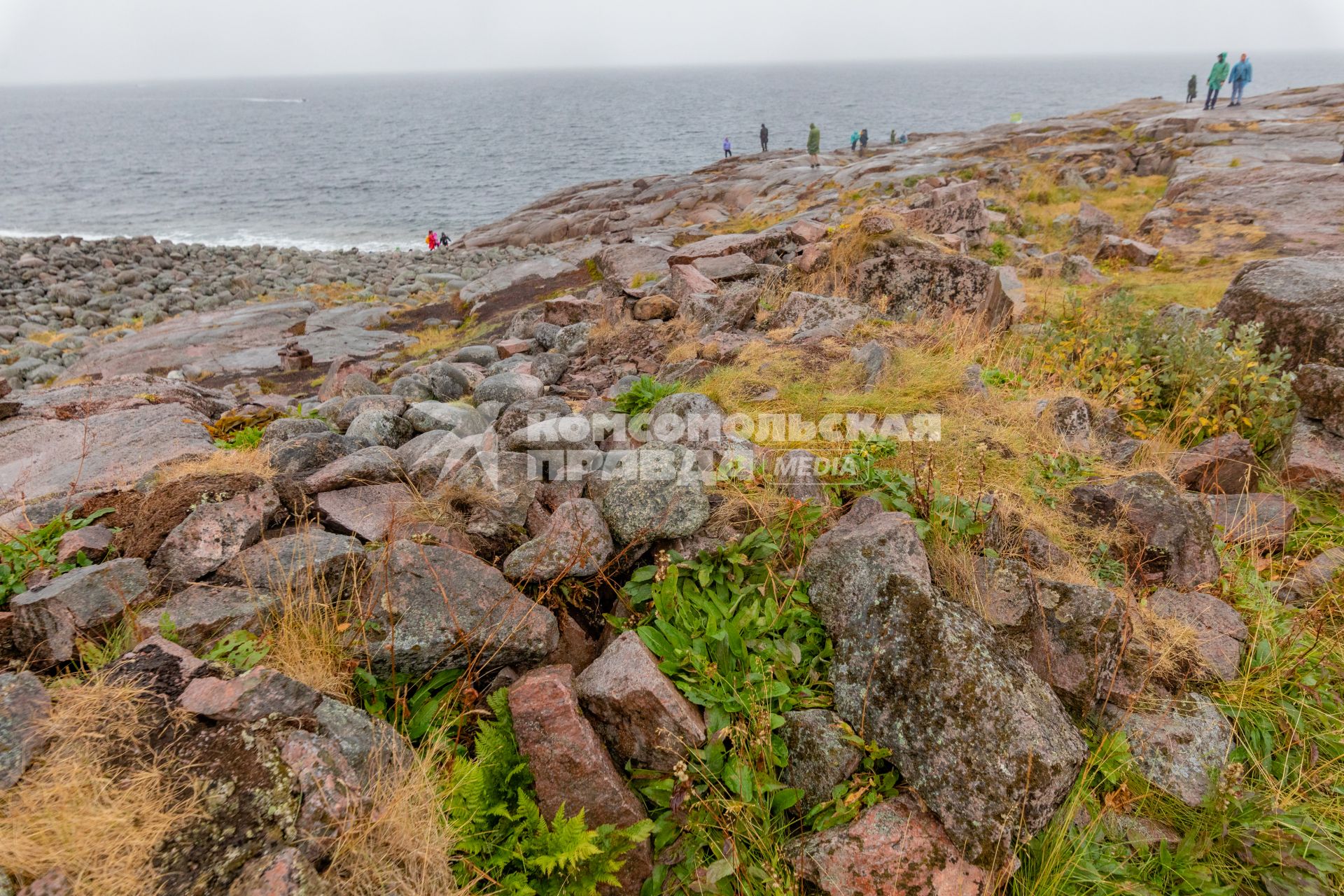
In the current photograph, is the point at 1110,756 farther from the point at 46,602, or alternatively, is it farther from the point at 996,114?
the point at 996,114

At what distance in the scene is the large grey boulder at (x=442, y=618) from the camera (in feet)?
12.0

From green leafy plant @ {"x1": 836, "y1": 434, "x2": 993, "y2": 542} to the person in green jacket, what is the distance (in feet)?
119

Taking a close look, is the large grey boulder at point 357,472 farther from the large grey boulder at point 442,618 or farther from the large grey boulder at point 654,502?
the large grey boulder at point 654,502

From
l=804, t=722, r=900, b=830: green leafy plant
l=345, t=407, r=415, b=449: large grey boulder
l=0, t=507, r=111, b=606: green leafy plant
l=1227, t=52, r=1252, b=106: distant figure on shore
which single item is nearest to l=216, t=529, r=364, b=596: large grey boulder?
l=0, t=507, r=111, b=606: green leafy plant

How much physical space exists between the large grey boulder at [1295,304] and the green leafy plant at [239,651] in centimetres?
845

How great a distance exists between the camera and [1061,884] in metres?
2.79

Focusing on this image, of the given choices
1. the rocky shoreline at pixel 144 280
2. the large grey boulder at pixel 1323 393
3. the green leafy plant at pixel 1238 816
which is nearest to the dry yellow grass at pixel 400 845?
the green leafy plant at pixel 1238 816

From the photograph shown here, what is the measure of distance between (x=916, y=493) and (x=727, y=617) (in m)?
→ 1.59

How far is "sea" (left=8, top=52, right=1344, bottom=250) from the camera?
55281mm

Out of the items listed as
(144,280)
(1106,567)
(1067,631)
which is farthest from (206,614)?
(144,280)

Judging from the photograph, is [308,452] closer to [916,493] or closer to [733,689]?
[733,689]

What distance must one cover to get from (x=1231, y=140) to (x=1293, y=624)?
29.4 metres

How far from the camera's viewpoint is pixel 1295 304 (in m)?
6.54

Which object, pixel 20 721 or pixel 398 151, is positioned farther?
pixel 398 151
